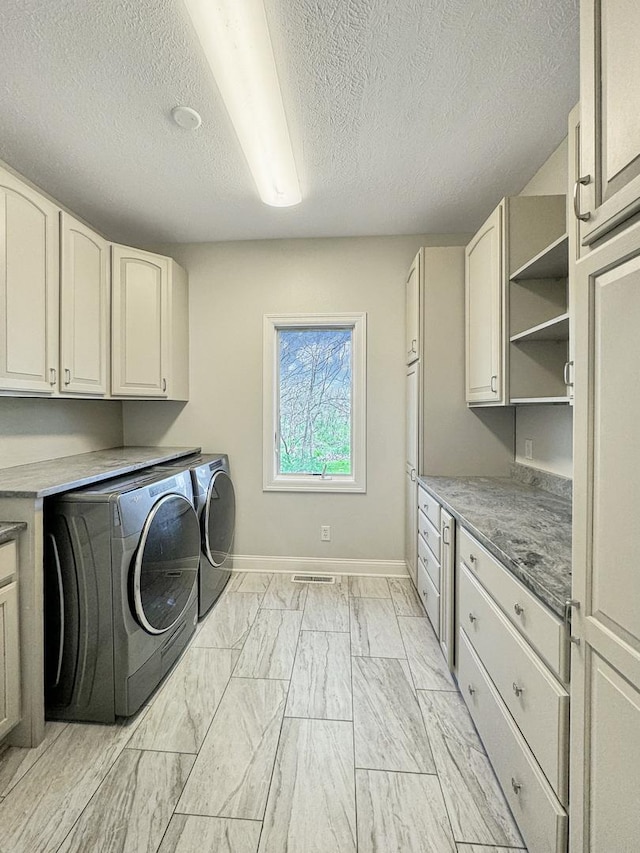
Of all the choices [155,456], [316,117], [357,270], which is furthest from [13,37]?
[357,270]

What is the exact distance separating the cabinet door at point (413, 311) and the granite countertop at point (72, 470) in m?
1.76

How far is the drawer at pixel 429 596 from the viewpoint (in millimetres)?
2037

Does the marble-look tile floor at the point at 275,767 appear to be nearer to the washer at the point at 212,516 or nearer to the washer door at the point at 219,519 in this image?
the washer at the point at 212,516

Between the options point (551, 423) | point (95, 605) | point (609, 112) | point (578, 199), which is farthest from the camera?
point (551, 423)

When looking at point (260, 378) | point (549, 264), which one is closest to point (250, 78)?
point (549, 264)

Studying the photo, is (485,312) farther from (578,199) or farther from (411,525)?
(411,525)

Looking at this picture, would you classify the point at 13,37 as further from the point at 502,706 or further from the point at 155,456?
the point at 502,706

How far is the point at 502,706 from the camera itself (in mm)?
1246

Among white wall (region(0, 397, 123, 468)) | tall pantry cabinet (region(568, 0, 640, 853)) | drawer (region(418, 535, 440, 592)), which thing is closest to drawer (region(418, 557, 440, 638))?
drawer (region(418, 535, 440, 592))

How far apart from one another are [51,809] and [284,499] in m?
2.02

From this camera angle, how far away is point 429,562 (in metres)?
2.19

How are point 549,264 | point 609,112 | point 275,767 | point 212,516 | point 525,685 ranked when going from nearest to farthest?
point 609,112 → point 525,685 → point 275,767 → point 549,264 → point 212,516

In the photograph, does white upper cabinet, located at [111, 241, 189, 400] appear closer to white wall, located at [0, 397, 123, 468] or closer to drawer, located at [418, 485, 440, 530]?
white wall, located at [0, 397, 123, 468]

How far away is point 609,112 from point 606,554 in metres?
0.84
